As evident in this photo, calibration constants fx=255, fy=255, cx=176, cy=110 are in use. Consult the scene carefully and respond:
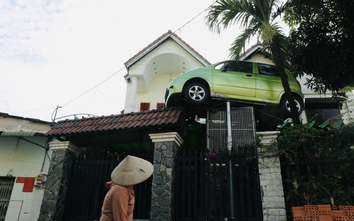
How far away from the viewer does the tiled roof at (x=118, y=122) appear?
19.1ft

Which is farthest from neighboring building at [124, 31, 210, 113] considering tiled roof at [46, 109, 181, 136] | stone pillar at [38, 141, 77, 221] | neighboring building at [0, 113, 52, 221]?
stone pillar at [38, 141, 77, 221]

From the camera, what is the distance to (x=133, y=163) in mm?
3232

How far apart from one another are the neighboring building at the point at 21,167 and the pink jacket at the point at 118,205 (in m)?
7.50

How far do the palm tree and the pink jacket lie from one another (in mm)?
4708

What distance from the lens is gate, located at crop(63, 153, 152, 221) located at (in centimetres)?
581

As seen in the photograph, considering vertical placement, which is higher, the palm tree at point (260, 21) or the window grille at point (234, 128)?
the palm tree at point (260, 21)

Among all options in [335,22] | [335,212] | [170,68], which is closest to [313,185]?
[335,212]

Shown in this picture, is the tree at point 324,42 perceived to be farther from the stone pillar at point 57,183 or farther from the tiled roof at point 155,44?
the stone pillar at point 57,183

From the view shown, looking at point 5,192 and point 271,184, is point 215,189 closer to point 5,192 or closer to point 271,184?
point 271,184

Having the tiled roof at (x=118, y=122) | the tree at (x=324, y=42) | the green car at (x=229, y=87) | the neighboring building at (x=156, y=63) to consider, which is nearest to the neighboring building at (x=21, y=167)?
the tiled roof at (x=118, y=122)

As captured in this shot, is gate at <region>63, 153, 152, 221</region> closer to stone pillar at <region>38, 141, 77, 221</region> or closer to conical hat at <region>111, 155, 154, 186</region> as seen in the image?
stone pillar at <region>38, 141, 77, 221</region>

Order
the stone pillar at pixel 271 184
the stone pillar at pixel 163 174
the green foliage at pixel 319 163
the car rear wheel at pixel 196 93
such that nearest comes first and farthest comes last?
the green foliage at pixel 319 163
the stone pillar at pixel 271 184
the stone pillar at pixel 163 174
the car rear wheel at pixel 196 93

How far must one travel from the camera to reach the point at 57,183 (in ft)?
20.1

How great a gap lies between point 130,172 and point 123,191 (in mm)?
292
